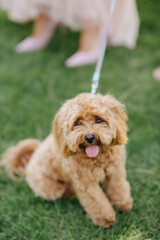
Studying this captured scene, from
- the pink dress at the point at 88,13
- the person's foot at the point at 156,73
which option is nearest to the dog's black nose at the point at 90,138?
the person's foot at the point at 156,73

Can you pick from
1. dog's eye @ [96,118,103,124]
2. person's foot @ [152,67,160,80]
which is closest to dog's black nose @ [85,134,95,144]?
dog's eye @ [96,118,103,124]

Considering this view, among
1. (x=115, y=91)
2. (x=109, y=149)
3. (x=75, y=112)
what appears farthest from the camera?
(x=115, y=91)

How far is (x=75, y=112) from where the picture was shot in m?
1.80

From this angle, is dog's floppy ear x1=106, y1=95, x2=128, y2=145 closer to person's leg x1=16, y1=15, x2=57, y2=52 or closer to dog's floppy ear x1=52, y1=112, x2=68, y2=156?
dog's floppy ear x1=52, y1=112, x2=68, y2=156

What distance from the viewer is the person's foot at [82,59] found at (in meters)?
4.19

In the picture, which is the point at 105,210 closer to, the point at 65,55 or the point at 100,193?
the point at 100,193

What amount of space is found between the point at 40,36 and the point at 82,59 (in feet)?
3.22

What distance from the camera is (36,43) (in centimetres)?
469

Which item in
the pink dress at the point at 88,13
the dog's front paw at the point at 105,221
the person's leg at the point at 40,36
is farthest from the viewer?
the person's leg at the point at 40,36

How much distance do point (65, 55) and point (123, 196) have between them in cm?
282

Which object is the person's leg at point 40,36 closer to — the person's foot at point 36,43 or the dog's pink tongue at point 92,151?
the person's foot at point 36,43

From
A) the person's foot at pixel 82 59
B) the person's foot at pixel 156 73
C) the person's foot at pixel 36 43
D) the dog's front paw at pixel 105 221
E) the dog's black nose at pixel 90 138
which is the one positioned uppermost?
the dog's black nose at pixel 90 138

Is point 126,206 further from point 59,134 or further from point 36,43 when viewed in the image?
point 36,43

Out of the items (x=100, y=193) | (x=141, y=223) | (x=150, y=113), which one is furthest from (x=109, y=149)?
(x=150, y=113)
